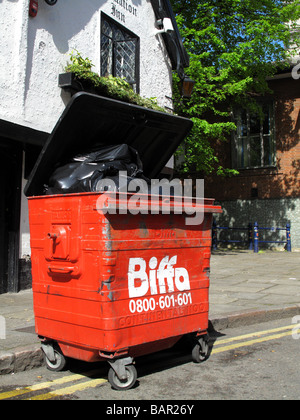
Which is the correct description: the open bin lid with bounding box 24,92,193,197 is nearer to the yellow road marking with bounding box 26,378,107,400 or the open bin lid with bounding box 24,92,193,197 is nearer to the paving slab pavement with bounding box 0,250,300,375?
the paving slab pavement with bounding box 0,250,300,375

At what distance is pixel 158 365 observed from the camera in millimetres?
4438

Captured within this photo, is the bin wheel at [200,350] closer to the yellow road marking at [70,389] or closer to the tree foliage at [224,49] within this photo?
the yellow road marking at [70,389]

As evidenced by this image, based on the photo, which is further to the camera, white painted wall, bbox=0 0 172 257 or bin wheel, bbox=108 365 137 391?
white painted wall, bbox=0 0 172 257

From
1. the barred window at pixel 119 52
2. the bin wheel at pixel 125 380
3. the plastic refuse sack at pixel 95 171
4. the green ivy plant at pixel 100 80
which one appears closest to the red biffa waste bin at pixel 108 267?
the bin wheel at pixel 125 380

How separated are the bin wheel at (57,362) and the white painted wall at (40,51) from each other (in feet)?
12.4

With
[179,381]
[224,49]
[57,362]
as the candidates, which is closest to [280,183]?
[224,49]

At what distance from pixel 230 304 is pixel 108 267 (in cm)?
379

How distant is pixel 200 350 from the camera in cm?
451

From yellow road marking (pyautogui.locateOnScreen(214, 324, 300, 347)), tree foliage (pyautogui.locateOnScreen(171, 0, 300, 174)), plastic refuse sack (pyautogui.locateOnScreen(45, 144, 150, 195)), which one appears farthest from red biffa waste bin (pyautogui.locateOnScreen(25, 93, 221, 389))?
tree foliage (pyautogui.locateOnScreen(171, 0, 300, 174))

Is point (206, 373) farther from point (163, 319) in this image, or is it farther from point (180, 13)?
point (180, 13)

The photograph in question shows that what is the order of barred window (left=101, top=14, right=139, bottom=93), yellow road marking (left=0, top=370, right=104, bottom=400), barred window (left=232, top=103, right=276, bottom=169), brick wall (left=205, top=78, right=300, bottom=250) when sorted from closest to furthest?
yellow road marking (left=0, top=370, right=104, bottom=400) < barred window (left=101, top=14, right=139, bottom=93) < brick wall (left=205, top=78, right=300, bottom=250) < barred window (left=232, top=103, right=276, bottom=169)

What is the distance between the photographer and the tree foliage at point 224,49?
1432 cm

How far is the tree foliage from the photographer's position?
47.0 ft

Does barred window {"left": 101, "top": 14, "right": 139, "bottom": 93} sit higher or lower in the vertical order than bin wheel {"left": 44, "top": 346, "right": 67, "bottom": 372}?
higher
